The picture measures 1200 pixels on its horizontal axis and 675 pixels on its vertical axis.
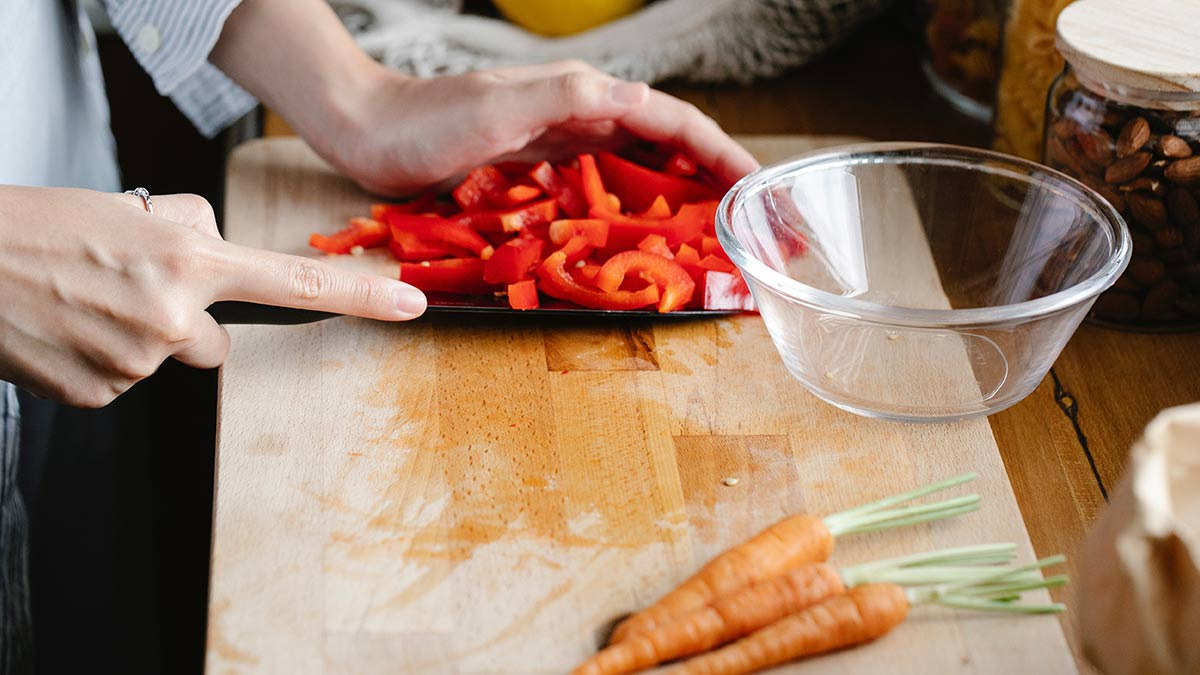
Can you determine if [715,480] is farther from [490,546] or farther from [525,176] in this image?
[525,176]

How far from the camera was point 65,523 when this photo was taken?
138 centimetres

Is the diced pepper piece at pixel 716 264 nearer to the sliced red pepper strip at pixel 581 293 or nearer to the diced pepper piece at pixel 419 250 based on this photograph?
the sliced red pepper strip at pixel 581 293

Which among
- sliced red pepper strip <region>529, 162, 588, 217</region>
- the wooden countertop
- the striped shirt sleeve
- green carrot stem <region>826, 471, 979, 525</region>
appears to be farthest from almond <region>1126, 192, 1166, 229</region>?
the striped shirt sleeve

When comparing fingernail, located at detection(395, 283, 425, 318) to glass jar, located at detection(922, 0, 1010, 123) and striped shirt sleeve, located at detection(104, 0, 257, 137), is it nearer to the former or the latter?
striped shirt sleeve, located at detection(104, 0, 257, 137)

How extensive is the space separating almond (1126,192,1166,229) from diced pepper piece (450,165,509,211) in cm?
64

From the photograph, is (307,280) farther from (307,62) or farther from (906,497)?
(906,497)

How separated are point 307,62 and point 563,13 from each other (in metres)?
0.48

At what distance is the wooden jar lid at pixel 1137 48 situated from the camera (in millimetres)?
1048

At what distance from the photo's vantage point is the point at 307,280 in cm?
100

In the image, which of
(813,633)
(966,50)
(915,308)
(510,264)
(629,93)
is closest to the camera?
(813,633)

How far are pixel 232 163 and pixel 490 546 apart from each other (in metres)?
0.73

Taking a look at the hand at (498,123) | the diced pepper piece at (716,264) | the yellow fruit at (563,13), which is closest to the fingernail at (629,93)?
the hand at (498,123)

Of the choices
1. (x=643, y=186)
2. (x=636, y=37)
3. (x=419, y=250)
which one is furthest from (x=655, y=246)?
(x=636, y=37)

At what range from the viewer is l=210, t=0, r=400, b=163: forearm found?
132cm
